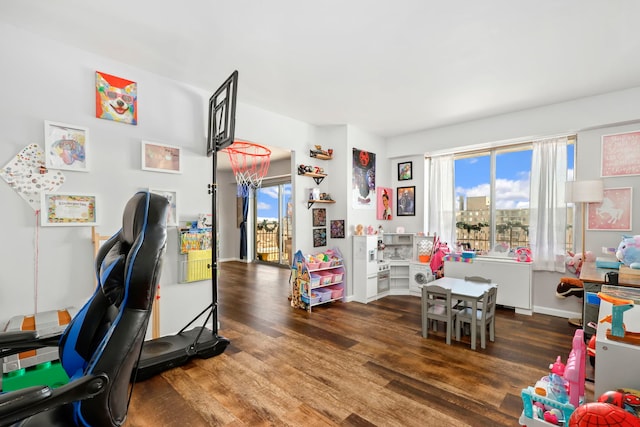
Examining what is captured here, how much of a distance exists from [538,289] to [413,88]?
317 cm

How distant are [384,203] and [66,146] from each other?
4375 mm

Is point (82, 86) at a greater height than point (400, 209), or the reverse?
point (82, 86)

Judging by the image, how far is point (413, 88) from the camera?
3.32 metres

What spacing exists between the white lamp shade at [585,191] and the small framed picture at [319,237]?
3217 mm

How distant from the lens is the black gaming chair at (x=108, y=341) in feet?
2.81

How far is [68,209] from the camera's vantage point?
2469 mm

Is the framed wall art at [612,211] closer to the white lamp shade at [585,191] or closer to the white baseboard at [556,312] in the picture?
A: the white lamp shade at [585,191]

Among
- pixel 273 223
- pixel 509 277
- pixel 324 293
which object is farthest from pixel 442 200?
pixel 273 223

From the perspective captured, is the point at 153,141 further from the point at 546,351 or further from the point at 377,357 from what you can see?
the point at 546,351

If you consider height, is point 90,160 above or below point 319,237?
above

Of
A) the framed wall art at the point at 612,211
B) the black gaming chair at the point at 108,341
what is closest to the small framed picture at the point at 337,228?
the framed wall art at the point at 612,211

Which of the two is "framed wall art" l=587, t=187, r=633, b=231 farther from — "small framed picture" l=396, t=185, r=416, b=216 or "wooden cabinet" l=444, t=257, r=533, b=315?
"small framed picture" l=396, t=185, r=416, b=216

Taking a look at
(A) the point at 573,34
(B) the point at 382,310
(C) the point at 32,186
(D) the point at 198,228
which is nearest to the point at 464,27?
(A) the point at 573,34

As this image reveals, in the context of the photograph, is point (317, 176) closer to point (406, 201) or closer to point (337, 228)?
point (337, 228)
